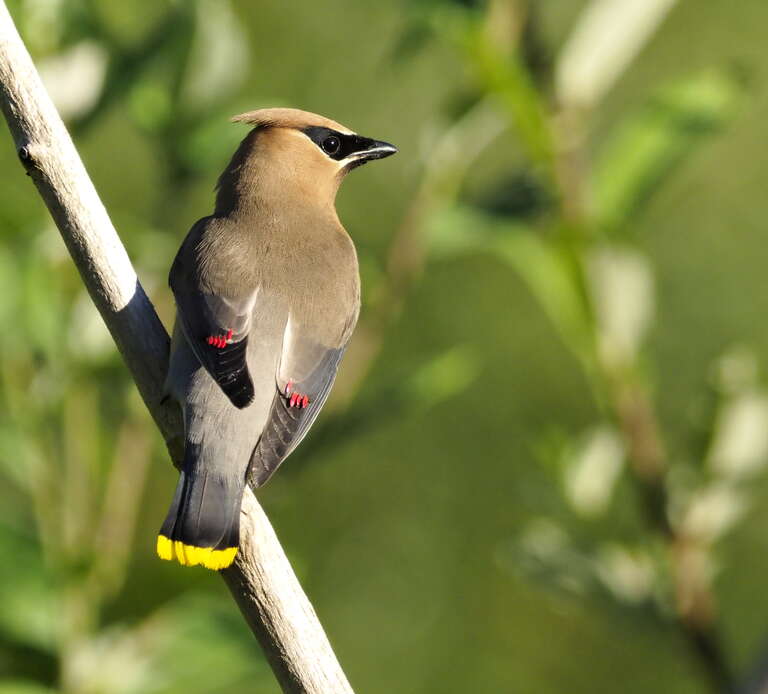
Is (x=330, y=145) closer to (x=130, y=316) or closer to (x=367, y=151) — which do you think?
(x=367, y=151)

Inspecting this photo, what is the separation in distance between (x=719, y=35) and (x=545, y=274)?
3.56 m

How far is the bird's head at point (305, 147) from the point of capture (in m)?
3.23

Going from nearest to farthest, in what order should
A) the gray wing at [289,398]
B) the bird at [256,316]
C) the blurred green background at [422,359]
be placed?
the bird at [256,316] → the gray wing at [289,398] → the blurred green background at [422,359]

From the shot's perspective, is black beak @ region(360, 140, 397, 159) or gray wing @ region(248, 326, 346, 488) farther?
black beak @ region(360, 140, 397, 159)

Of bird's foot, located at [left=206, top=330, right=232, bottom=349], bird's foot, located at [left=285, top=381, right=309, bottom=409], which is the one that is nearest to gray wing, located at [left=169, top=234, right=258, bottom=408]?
bird's foot, located at [left=206, top=330, right=232, bottom=349]

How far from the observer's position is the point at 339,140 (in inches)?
129

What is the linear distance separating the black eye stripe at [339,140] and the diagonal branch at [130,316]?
0.98 meters

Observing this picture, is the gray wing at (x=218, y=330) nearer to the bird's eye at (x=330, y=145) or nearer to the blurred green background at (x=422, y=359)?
the blurred green background at (x=422, y=359)

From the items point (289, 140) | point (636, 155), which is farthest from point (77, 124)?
point (636, 155)

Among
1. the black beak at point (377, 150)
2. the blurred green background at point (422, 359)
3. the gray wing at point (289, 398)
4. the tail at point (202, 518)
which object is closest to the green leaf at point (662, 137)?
the blurred green background at point (422, 359)

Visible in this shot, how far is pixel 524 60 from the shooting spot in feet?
10.9

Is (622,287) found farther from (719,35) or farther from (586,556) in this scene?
(719,35)

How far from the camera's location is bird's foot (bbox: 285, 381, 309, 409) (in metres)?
2.72

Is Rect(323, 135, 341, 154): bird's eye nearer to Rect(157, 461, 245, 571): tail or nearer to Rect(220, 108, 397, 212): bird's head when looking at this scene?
Rect(220, 108, 397, 212): bird's head
